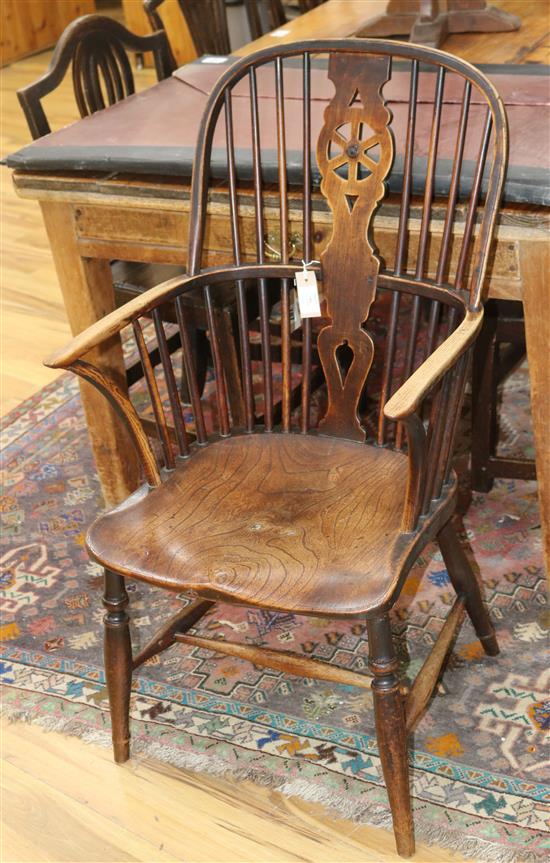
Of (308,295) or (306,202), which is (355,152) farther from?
(308,295)

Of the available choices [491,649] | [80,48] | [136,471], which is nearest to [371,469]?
[491,649]

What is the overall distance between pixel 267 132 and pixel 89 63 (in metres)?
0.70

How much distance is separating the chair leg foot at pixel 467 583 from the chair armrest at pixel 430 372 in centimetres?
36

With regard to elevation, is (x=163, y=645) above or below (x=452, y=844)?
above

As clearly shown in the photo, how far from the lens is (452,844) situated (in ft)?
5.24

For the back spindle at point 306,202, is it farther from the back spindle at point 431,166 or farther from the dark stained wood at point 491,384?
the dark stained wood at point 491,384

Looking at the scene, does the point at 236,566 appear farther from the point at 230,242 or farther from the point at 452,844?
the point at 230,242

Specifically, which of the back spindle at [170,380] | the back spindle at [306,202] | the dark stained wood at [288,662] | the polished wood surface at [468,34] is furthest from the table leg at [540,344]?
the polished wood surface at [468,34]

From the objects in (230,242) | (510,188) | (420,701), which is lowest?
(420,701)

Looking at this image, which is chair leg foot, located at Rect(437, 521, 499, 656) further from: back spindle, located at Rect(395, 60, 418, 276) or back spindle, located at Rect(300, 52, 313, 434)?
back spindle, located at Rect(395, 60, 418, 276)

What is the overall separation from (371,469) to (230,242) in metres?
0.52

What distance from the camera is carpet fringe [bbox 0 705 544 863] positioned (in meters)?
1.58

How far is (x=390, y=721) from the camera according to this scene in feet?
4.81

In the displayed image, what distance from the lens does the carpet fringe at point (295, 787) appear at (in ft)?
5.18
